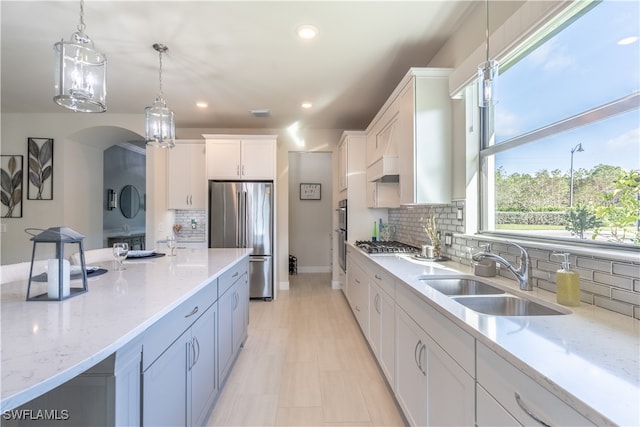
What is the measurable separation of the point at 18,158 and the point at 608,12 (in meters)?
6.44

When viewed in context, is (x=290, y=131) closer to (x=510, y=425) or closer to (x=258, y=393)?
(x=258, y=393)

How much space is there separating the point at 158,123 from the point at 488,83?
8.06ft

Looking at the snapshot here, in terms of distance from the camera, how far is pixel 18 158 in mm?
4305

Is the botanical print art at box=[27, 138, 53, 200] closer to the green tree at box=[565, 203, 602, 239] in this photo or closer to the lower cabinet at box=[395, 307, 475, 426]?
the lower cabinet at box=[395, 307, 475, 426]

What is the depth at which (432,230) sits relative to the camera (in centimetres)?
264

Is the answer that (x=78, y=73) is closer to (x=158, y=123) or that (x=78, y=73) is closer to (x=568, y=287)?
(x=158, y=123)

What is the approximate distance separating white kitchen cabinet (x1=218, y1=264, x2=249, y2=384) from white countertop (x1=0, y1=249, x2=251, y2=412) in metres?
0.44

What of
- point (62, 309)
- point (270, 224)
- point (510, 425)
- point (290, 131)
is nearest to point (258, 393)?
point (62, 309)

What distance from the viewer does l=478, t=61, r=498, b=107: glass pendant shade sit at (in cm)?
146

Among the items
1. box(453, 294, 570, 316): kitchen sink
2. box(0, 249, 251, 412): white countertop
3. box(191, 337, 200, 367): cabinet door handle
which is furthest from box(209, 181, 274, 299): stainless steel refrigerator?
box(453, 294, 570, 316): kitchen sink

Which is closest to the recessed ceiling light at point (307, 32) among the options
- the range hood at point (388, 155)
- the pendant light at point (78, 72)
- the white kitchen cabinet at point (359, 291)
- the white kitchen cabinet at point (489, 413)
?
the range hood at point (388, 155)

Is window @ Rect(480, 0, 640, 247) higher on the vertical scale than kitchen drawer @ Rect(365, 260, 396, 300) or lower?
higher

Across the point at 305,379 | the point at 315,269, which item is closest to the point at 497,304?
the point at 305,379

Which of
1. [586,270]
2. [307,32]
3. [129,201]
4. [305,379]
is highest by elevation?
[307,32]
